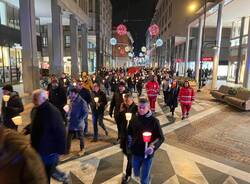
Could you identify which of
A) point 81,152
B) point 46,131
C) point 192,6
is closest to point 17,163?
point 46,131

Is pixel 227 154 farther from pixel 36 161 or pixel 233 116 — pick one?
pixel 36 161

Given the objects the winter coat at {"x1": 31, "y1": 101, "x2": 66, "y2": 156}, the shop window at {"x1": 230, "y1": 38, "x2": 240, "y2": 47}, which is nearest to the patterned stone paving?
the winter coat at {"x1": 31, "y1": 101, "x2": 66, "y2": 156}

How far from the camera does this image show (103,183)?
18.4 feet

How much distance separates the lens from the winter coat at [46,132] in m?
4.15

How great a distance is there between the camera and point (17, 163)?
1.86 m

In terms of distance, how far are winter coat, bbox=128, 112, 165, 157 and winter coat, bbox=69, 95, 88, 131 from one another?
273cm

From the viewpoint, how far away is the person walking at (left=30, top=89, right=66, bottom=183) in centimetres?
415

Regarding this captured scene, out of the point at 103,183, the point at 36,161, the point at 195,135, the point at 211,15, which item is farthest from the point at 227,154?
the point at 211,15

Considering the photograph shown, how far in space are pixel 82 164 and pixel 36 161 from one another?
4.77 meters

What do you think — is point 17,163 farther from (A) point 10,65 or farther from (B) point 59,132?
(A) point 10,65

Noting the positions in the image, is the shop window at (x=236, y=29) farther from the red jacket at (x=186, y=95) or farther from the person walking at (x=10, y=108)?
the person walking at (x=10, y=108)

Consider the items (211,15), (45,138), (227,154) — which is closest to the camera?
(45,138)

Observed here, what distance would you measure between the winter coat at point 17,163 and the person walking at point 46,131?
2.20m

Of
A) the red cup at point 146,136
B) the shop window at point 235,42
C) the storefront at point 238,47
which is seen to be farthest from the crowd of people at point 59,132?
the shop window at point 235,42
